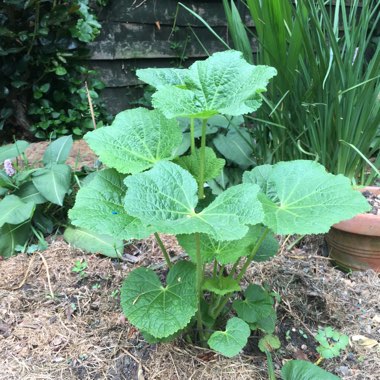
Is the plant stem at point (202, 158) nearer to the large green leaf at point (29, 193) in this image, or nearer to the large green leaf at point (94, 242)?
the large green leaf at point (94, 242)

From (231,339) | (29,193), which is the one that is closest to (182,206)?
A: (231,339)

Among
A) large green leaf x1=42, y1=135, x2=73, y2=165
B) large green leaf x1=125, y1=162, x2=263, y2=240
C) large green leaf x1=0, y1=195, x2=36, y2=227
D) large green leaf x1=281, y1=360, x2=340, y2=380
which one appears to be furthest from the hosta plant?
large green leaf x1=42, y1=135, x2=73, y2=165

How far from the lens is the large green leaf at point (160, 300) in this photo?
0.89 m

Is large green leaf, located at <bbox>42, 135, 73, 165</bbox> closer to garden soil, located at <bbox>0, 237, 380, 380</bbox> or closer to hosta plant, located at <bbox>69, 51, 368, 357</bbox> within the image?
garden soil, located at <bbox>0, 237, 380, 380</bbox>

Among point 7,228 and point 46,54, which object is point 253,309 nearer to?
point 7,228

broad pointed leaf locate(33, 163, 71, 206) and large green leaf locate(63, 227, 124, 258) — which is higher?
broad pointed leaf locate(33, 163, 71, 206)

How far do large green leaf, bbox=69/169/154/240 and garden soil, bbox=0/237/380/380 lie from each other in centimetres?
42

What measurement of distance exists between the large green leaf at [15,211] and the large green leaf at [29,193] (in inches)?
2.5

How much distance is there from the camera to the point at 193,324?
1086mm

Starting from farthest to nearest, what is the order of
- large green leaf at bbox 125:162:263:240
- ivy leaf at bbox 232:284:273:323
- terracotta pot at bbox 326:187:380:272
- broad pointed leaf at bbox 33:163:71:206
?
1. broad pointed leaf at bbox 33:163:71:206
2. terracotta pot at bbox 326:187:380:272
3. ivy leaf at bbox 232:284:273:323
4. large green leaf at bbox 125:162:263:240

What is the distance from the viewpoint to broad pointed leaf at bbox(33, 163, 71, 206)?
5.24ft

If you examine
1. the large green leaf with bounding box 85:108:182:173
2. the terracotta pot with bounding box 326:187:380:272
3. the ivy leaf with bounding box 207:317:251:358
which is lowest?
the terracotta pot with bounding box 326:187:380:272

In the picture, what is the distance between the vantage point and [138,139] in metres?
1.03

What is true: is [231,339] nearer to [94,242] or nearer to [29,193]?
[94,242]
